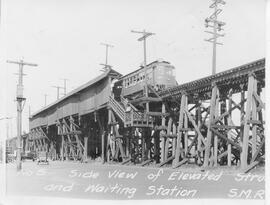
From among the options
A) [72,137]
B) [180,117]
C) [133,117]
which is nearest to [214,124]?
[180,117]

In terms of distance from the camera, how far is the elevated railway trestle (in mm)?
21469

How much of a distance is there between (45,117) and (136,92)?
26.7 m

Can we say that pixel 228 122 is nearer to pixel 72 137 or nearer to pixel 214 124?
pixel 214 124

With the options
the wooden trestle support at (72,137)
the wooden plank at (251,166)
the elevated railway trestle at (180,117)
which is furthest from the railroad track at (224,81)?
the wooden trestle support at (72,137)

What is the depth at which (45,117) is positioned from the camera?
186 feet

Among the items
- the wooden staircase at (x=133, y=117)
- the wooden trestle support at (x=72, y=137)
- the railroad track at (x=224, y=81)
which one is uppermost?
the railroad track at (x=224, y=81)

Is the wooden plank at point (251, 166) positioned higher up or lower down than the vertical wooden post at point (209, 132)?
lower down

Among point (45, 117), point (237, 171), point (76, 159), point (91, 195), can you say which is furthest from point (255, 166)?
point (45, 117)

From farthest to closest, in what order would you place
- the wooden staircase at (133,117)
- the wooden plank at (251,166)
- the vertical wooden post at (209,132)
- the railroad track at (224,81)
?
the wooden staircase at (133,117) → the vertical wooden post at (209,132) → the railroad track at (224,81) → the wooden plank at (251,166)

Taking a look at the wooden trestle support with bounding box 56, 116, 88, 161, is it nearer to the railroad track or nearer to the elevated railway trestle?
the elevated railway trestle

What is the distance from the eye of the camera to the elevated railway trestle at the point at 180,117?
21.5 meters

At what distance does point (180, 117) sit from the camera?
1071 inches

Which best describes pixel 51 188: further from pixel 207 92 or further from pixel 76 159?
pixel 76 159

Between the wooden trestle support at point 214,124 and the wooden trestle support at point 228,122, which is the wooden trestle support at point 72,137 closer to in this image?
the wooden trestle support at point 214,124
